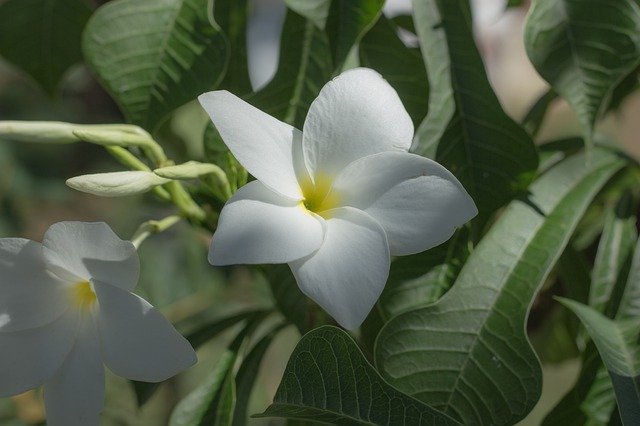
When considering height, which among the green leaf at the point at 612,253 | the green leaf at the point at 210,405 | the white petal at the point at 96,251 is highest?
the white petal at the point at 96,251

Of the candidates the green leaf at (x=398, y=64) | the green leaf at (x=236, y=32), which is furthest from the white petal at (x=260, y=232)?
the green leaf at (x=236, y=32)

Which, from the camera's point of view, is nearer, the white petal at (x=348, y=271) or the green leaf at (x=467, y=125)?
the white petal at (x=348, y=271)

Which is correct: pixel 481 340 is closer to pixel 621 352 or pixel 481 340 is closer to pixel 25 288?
pixel 621 352

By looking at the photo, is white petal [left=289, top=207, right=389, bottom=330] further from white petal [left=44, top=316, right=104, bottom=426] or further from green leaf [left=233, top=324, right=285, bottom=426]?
green leaf [left=233, top=324, right=285, bottom=426]

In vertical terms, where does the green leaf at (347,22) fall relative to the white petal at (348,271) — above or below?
above

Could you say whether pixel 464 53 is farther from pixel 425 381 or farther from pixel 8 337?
pixel 8 337

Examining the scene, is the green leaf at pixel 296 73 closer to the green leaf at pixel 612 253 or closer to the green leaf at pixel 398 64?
the green leaf at pixel 398 64

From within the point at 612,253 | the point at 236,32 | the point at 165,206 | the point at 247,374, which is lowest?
the point at 165,206

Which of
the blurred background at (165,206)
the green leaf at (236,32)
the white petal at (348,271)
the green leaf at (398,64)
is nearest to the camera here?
the white petal at (348,271)

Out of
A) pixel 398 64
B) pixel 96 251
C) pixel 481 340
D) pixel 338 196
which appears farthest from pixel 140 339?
pixel 398 64
